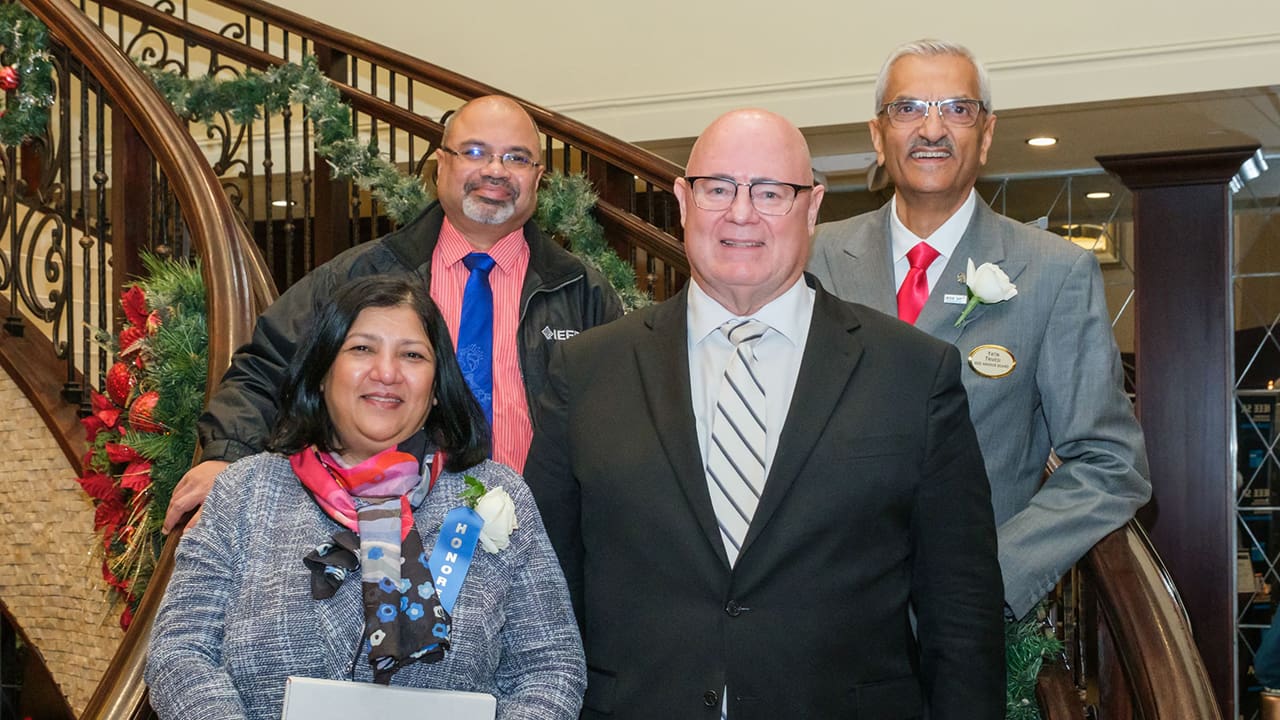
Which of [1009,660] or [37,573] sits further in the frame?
[37,573]

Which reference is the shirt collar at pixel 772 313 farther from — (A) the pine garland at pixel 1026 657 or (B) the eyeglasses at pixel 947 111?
(A) the pine garland at pixel 1026 657

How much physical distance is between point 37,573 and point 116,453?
1409mm

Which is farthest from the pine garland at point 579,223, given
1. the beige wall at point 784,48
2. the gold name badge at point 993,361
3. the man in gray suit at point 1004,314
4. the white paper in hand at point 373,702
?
the beige wall at point 784,48

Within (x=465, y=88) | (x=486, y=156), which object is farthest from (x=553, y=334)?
(x=465, y=88)

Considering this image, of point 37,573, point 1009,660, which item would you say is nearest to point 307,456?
point 1009,660

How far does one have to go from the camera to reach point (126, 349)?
11.1ft

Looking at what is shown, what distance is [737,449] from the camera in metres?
2.00

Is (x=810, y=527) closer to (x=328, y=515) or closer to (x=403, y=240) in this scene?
(x=328, y=515)

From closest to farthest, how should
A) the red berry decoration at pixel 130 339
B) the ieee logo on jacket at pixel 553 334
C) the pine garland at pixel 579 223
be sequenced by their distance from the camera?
the ieee logo on jacket at pixel 553 334 → the red berry decoration at pixel 130 339 → the pine garland at pixel 579 223

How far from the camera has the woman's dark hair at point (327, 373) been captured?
2.19m

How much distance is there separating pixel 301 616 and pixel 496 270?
1116 millimetres

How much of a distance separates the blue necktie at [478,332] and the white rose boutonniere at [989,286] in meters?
1.05

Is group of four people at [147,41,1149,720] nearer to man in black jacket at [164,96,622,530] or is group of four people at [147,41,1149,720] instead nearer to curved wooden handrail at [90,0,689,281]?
man in black jacket at [164,96,622,530]

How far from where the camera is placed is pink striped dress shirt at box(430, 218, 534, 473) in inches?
108
